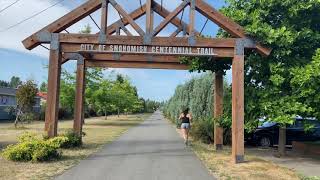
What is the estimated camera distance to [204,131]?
77.0 feet

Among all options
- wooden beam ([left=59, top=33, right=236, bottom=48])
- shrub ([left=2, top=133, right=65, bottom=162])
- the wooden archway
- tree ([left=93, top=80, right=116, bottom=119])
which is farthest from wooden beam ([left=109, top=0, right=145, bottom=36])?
tree ([left=93, top=80, right=116, bottom=119])

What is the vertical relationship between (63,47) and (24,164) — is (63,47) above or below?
above

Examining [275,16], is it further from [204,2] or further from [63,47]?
[63,47]

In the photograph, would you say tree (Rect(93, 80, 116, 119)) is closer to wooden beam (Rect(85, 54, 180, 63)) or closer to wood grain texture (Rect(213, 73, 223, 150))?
wooden beam (Rect(85, 54, 180, 63))

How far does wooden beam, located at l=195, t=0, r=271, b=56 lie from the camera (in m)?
15.5

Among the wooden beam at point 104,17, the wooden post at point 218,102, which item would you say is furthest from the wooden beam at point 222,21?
the wooden post at point 218,102

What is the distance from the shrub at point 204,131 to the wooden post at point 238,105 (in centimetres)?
772

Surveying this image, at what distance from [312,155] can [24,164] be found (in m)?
10.8

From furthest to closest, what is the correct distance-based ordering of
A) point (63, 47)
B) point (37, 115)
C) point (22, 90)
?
1. point (37, 115)
2. point (22, 90)
3. point (63, 47)

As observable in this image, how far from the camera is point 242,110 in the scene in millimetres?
15398

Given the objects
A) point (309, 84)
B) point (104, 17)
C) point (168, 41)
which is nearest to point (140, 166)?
point (168, 41)

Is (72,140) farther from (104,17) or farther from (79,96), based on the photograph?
(104,17)

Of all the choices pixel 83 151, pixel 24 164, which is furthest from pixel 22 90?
pixel 24 164

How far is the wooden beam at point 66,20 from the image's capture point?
16.0 m
